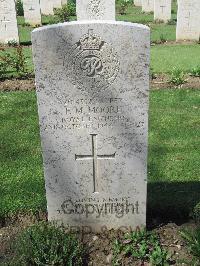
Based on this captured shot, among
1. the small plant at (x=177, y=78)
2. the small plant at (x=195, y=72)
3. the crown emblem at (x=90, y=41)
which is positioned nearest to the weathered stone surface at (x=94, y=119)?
the crown emblem at (x=90, y=41)

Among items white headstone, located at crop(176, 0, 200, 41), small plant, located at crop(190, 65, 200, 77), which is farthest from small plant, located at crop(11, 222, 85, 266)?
white headstone, located at crop(176, 0, 200, 41)

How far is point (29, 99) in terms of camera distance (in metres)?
8.06

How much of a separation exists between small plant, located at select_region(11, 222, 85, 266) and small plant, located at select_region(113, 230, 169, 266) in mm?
363

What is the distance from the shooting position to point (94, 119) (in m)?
3.59

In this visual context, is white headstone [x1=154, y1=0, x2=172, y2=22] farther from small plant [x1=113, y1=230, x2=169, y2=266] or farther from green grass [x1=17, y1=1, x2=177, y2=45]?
small plant [x1=113, y1=230, x2=169, y2=266]

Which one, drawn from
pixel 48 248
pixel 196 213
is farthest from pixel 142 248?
pixel 48 248

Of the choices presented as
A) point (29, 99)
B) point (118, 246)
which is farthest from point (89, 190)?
point (29, 99)

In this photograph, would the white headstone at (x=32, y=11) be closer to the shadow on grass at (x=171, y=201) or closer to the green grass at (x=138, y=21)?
the green grass at (x=138, y=21)

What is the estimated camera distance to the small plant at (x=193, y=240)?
140 inches

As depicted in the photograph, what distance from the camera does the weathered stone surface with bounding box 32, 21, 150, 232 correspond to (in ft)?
10.8

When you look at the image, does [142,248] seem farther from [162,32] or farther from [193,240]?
[162,32]

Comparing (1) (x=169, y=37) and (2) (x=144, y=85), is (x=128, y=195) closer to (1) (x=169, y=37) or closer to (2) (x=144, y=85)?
(2) (x=144, y=85)

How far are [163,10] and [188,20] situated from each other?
12.9ft

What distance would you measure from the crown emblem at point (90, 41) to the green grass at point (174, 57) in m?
6.76
